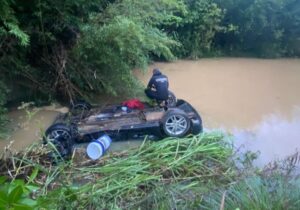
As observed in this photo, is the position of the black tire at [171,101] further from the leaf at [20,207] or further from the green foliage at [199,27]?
the leaf at [20,207]

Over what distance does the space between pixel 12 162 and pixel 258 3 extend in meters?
6.13

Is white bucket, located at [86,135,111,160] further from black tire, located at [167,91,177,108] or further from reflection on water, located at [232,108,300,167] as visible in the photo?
reflection on water, located at [232,108,300,167]

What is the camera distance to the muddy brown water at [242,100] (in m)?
4.51

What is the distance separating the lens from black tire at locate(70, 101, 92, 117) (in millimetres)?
4752

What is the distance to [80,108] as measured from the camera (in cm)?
490

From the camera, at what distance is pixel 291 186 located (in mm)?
2502

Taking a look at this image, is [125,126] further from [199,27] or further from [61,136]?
[199,27]

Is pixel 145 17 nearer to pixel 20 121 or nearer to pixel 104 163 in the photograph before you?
pixel 20 121

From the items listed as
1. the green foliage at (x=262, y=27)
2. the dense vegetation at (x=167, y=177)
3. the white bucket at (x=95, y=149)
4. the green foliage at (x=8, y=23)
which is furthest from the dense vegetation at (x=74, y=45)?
the green foliage at (x=262, y=27)

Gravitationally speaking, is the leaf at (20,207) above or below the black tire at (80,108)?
above

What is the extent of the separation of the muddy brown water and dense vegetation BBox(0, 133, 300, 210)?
465mm

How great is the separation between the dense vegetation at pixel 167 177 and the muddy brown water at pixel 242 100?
465 millimetres

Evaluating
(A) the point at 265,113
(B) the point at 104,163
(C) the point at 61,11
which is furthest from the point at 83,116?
(A) the point at 265,113

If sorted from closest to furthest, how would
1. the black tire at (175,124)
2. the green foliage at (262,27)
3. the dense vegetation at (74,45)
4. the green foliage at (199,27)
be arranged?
the black tire at (175,124) → the dense vegetation at (74,45) → the green foliage at (262,27) → the green foliage at (199,27)
